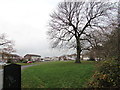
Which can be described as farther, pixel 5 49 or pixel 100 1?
pixel 5 49

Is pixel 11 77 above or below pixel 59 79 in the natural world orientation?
above

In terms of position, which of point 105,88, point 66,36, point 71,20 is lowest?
point 105,88

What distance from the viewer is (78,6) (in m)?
26.3

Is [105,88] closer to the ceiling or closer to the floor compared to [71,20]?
closer to the floor

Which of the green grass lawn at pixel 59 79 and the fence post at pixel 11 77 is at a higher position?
the fence post at pixel 11 77

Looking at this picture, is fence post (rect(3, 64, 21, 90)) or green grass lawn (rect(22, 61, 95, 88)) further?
green grass lawn (rect(22, 61, 95, 88))

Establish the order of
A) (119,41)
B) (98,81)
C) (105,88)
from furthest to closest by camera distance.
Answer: (119,41), (98,81), (105,88)

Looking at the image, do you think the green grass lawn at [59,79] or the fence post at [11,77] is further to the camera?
the green grass lawn at [59,79]

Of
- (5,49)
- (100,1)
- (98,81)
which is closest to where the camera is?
(98,81)

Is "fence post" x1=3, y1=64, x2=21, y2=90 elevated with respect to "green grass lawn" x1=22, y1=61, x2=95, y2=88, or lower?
elevated

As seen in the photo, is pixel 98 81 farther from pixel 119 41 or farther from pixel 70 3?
pixel 70 3

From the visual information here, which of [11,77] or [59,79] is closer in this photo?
[11,77]

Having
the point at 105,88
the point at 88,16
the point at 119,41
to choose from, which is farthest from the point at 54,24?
the point at 105,88

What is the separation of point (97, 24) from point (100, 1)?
17.2ft
